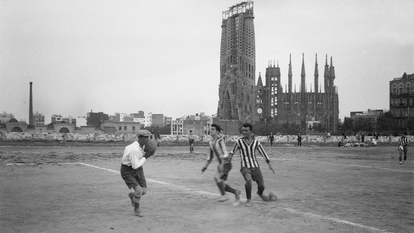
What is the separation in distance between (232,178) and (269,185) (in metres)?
2.23

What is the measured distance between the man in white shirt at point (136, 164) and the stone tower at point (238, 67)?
110039 mm

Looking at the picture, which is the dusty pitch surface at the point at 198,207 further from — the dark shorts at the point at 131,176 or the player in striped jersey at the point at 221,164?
the dark shorts at the point at 131,176

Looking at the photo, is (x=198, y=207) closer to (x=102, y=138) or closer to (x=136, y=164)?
(x=136, y=164)

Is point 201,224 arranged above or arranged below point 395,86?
below

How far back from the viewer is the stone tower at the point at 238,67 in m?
121

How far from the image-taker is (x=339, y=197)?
383 inches

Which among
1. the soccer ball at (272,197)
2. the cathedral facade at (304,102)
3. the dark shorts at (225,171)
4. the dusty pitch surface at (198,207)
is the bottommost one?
the dusty pitch surface at (198,207)

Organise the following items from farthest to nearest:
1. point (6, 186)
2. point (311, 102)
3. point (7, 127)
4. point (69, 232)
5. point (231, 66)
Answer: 1. point (311, 102)
2. point (231, 66)
3. point (7, 127)
4. point (6, 186)
5. point (69, 232)

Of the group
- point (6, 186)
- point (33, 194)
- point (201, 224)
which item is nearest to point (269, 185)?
point (201, 224)

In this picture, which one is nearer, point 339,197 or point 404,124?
point 339,197

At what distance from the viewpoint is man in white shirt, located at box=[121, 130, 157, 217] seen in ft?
24.1

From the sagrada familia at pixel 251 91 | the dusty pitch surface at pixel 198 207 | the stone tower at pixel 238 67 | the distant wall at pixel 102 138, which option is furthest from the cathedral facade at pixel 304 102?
the dusty pitch surface at pixel 198 207

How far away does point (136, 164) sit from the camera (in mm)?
7312

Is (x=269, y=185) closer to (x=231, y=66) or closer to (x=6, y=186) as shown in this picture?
(x=6, y=186)
